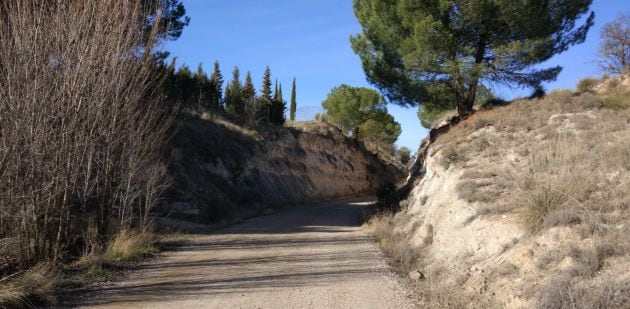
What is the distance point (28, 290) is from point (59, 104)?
3.65m

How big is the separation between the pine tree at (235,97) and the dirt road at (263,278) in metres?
43.5

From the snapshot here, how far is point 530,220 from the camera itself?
8.08 meters

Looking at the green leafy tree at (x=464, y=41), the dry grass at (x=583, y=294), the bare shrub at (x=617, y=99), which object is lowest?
the dry grass at (x=583, y=294)

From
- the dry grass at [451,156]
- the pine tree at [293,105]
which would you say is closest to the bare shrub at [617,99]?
the dry grass at [451,156]

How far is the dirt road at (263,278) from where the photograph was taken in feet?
24.8

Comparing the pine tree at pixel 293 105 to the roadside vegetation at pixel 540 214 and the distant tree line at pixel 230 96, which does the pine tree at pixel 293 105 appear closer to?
the distant tree line at pixel 230 96

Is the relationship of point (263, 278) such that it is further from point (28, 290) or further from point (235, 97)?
point (235, 97)

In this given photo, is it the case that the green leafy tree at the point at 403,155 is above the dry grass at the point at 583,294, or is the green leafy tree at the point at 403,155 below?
above

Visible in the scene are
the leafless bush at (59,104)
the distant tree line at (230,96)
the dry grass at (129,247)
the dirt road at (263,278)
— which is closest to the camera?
the dirt road at (263,278)

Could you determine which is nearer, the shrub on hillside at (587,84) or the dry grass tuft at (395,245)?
the dry grass tuft at (395,245)

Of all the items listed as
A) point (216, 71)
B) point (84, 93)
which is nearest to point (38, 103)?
point (84, 93)

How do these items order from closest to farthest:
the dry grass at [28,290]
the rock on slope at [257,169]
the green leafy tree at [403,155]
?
the dry grass at [28,290], the rock on slope at [257,169], the green leafy tree at [403,155]

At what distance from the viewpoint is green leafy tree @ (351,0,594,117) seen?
60.0 feet

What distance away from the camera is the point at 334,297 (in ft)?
26.0
